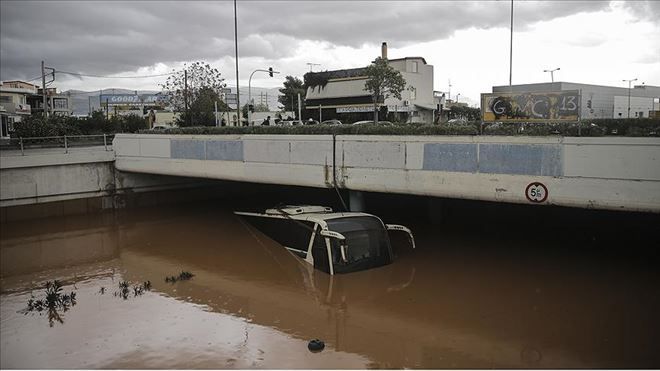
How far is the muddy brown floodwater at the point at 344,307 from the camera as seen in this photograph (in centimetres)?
917

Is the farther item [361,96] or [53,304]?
[361,96]

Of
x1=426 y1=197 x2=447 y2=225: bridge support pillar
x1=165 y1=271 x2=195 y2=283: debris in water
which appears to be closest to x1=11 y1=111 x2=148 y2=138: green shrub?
x1=165 y1=271 x2=195 y2=283: debris in water

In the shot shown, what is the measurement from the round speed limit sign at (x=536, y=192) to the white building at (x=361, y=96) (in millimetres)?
33984

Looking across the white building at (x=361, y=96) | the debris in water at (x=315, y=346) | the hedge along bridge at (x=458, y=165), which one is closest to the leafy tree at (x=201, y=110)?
the white building at (x=361, y=96)

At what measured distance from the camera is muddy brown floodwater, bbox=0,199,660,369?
30.1 ft

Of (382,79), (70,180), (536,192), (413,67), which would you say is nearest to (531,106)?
(536,192)

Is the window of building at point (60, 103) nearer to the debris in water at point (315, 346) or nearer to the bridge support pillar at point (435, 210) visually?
the bridge support pillar at point (435, 210)

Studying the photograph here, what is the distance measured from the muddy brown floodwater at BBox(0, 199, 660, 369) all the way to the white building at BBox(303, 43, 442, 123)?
99.6 ft

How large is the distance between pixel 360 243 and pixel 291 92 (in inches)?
2360

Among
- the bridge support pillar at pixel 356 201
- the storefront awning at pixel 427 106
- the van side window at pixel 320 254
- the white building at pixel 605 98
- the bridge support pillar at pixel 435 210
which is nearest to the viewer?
the van side window at pixel 320 254

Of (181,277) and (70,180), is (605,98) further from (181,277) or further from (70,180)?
(70,180)

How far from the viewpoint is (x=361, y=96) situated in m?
49.3

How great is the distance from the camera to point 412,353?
9.36 meters

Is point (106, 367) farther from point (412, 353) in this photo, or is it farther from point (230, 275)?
point (230, 275)
